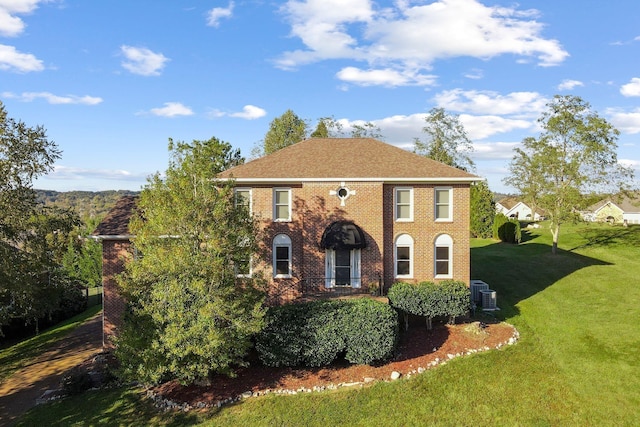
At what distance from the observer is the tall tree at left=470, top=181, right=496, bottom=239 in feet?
149

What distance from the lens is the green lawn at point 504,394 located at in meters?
12.4

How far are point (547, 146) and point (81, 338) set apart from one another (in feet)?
111

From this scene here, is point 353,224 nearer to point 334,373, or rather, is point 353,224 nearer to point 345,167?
point 345,167

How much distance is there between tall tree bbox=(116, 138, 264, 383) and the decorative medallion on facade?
6.00 meters

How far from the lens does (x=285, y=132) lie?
53.3 m

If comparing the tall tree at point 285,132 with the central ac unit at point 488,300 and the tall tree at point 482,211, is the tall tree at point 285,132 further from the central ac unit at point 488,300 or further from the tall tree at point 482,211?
the central ac unit at point 488,300

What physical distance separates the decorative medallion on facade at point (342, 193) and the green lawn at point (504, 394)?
332 inches

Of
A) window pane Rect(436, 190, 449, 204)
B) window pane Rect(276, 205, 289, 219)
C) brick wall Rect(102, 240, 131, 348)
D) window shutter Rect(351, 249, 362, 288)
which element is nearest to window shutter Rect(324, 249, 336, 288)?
window shutter Rect(351, 249, 362, 288)

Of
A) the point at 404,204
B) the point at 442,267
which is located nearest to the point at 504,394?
the point at 442,267

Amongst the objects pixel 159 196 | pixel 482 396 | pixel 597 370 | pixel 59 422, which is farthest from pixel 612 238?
pixel 59 422

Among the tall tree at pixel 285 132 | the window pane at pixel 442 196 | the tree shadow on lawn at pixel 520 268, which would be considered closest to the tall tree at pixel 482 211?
the tree shadow on lawn at pixel 520 268

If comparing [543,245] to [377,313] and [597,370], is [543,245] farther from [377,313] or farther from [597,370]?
[377,313]

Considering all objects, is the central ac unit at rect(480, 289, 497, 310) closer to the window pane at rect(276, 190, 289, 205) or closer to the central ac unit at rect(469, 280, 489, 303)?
the central ac unit at rect(469, 280, 489, 303)

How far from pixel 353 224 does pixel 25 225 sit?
17.1 m
